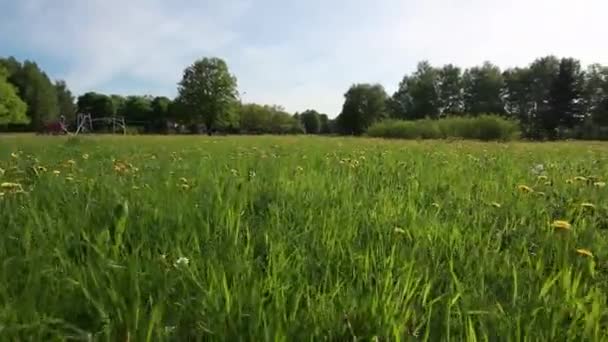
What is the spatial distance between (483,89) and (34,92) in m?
83.8

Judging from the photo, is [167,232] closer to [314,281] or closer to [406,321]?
[314,281]

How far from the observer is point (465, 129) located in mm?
35000

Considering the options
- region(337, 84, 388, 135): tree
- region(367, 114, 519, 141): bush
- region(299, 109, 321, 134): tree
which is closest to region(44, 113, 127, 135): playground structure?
region(367, 114, 519, 141): bush

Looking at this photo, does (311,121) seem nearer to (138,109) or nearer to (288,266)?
(138,109)

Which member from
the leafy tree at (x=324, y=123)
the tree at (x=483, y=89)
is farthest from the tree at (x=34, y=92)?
the tree at (x=483, y=89)

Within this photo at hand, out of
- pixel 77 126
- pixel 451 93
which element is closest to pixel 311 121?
pixel 451 93

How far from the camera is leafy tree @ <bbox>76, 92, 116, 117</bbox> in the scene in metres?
116

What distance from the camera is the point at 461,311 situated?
67.5 inches

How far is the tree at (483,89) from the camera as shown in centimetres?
8294

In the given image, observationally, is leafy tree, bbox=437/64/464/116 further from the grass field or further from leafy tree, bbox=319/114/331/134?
the grass field

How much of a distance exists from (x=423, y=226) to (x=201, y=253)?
1.34m

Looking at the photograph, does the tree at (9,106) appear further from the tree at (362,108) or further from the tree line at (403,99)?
the tree at (362,108)

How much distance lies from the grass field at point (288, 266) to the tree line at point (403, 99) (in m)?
64.9

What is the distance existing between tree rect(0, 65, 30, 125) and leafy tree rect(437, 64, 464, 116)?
2701 inches
